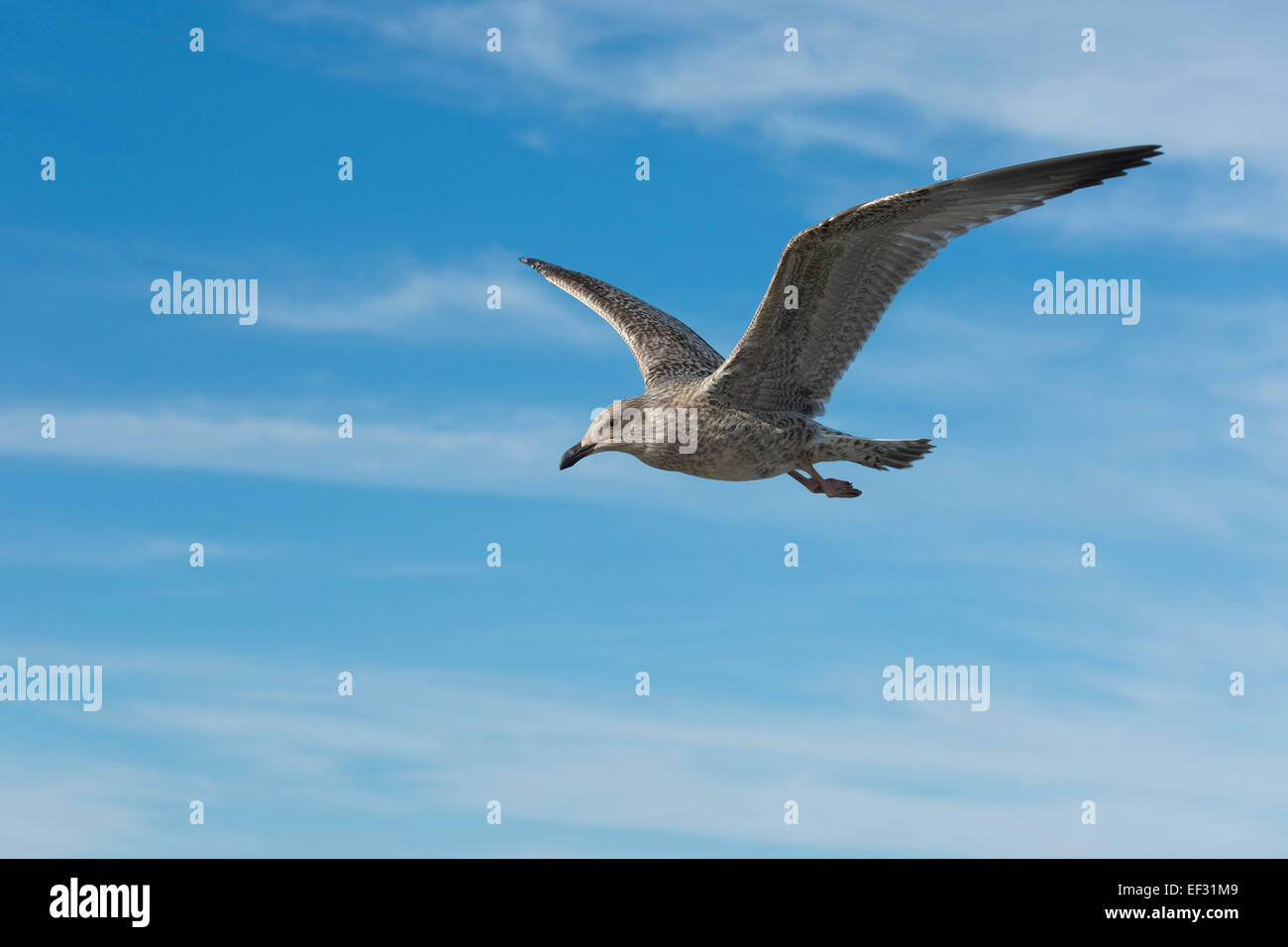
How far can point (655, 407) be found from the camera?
12.4 m

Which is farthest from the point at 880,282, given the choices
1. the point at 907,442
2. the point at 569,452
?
the point at 569,452

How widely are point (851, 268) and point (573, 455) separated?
3677 mm

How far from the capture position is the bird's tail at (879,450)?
1225 centimetres

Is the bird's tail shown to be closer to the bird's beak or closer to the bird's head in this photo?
the bird's head

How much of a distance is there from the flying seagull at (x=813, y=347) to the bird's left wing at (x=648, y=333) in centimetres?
62

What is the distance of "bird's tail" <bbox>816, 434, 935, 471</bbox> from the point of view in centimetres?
1225

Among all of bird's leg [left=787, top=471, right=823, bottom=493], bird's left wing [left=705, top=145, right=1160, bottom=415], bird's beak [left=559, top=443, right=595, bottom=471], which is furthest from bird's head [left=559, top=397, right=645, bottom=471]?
bird's leg [left=787, top=471, right=823, bottom=493]

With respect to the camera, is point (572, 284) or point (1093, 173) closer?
point (1093, 173)

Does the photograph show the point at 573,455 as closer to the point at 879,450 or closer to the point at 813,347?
the point at 813,347

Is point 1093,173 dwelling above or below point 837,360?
above

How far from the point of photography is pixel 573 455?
12641 mm

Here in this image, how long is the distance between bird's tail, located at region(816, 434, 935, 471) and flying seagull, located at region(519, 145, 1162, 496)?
0.01 m
